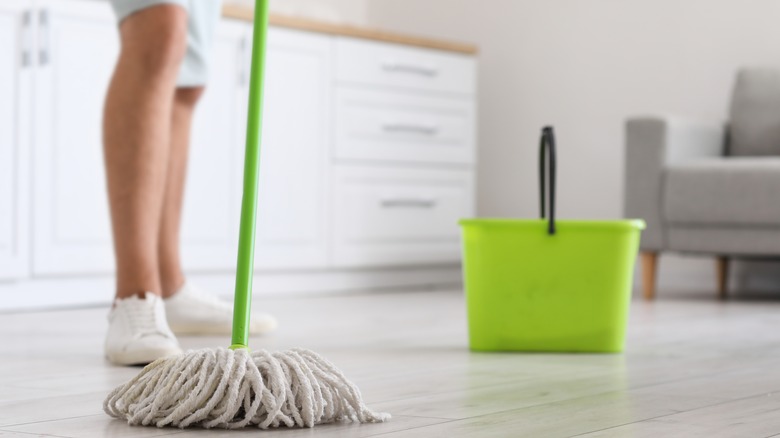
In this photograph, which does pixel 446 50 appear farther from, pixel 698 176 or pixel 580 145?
pixel 698 176

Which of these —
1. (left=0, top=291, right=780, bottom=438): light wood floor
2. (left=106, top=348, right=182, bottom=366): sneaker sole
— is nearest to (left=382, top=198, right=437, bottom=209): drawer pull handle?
(left=0, top=291, right=780, bottom=438): light wood floor

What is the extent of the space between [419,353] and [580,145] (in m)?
2.49

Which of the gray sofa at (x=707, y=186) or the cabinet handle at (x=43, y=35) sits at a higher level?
the cabinet handle at (x=43, y=35)

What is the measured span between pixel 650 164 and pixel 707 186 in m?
0.18

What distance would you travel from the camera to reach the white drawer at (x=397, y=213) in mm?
3549

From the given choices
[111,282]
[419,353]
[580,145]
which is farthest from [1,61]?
[580,145]

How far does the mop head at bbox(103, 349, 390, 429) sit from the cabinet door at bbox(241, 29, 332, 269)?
2.17m

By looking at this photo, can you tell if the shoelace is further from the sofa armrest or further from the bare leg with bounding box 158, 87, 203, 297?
the sofa armrest

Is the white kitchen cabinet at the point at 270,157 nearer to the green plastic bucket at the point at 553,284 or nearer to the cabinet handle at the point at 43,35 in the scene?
the cabinet handle at the point at 43,35

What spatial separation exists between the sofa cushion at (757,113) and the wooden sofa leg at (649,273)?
21.3 inches

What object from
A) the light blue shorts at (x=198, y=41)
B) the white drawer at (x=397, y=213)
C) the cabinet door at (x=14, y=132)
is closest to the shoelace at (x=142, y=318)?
the light blue shorts at (x=198, y=41)

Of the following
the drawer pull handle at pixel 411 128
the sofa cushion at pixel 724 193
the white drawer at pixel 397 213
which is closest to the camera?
the sofa cushion at pixel 724 193

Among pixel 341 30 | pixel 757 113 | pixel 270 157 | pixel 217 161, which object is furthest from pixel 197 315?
pixel 757 113

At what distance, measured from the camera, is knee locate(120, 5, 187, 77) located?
1.75m
